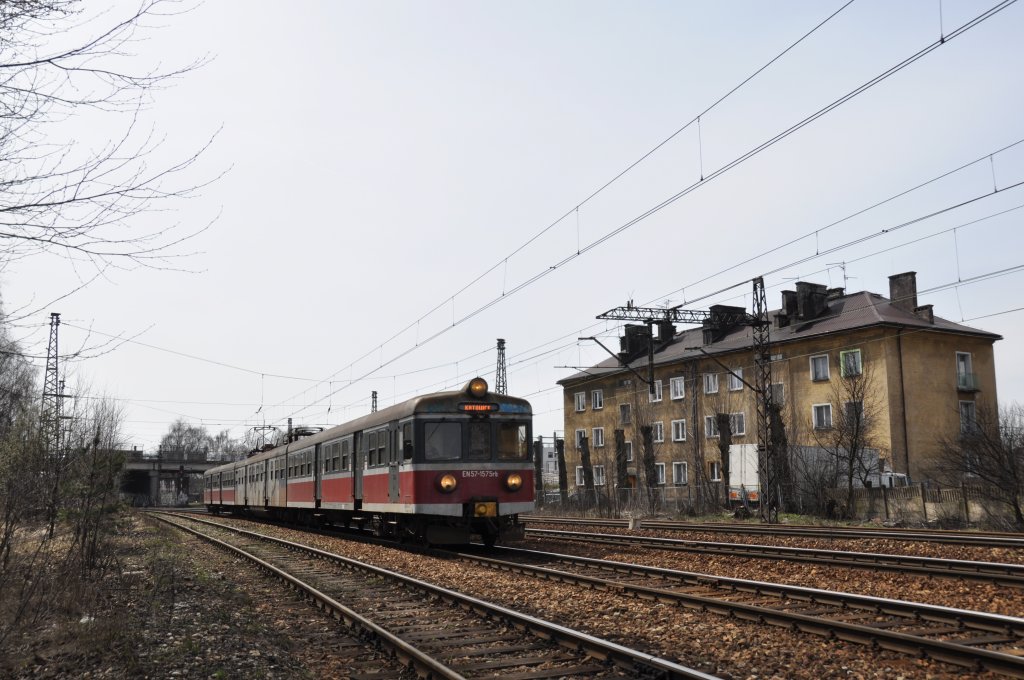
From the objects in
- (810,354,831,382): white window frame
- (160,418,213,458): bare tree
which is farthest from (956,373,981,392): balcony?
(160,418,213,458): bare tree

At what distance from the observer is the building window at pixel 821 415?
4103 cm

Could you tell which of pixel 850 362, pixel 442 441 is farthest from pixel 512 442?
pixel 850 362

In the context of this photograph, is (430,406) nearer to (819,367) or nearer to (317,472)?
(317,472)

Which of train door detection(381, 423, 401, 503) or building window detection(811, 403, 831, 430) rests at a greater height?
building window detection(811, 403, 831, 430)

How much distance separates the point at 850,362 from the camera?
3988 cm

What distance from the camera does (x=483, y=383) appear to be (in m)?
17.3

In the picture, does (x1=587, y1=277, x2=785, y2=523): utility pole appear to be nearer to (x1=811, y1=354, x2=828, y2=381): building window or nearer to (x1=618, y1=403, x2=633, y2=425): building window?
(x1=811, y1=354, x2=828, y2=381): building window

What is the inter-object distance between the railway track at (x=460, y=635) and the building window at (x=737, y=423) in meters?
35.5

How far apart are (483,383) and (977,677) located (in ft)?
38.5

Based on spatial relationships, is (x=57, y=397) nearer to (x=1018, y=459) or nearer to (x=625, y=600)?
(x=625, y=600)

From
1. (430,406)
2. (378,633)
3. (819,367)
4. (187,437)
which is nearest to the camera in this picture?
(378,633)

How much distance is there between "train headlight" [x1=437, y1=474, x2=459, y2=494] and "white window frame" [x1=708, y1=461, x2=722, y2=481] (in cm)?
3255

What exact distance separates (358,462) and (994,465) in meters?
18.4

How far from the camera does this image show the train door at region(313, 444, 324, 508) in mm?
23500
